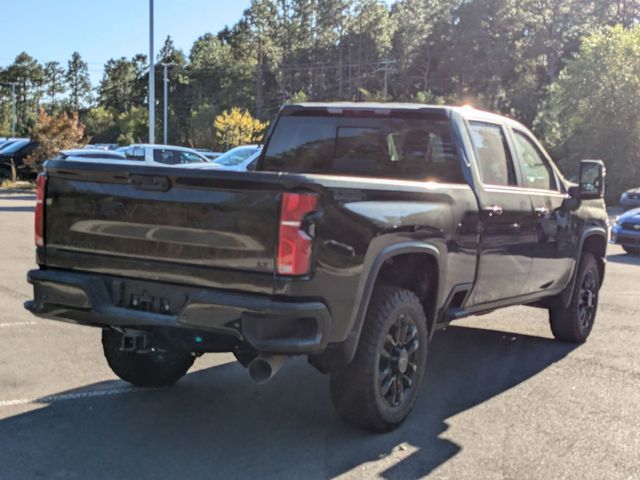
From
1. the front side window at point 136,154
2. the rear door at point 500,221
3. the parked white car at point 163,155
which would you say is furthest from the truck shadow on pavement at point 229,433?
the front side window at point 136,154

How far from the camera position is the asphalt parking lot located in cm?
414

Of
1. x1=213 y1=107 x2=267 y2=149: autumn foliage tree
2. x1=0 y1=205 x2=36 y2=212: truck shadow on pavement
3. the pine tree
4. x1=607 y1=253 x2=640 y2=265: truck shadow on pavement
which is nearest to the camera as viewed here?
x1=607 y1=253 x2=640 y2=265: truck shadow on pavement

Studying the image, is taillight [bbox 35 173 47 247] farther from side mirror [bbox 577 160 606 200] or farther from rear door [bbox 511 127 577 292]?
side mirror [bbox 577 160 606 200]

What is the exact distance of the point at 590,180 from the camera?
6.79 m

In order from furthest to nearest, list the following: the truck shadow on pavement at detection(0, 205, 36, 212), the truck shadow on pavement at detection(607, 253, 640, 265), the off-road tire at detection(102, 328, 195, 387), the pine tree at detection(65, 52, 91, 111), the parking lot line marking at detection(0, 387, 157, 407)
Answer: the pine tree at detection(65, 52, 91, 111) → the truck shadow on pavement at detection(0, 205, 36, 212) → the truck shadow on pavement at detection(607, 253, 640, 265) → the off-road tire at detection(102, 328, 195, 387) → the parking lot line marking at detection(0, 387, 157, 407)

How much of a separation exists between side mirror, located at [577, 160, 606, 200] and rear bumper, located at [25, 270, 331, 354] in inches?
147

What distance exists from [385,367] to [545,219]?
2.42 metres

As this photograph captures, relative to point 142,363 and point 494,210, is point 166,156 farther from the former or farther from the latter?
point 494,210

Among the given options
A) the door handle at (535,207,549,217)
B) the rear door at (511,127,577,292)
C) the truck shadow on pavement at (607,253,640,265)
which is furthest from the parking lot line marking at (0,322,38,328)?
the truck shadow on pavement at (607,253,640,265)

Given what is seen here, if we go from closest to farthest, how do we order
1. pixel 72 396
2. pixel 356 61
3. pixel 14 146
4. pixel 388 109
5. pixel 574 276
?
pixel 72 396 → pixel 388 109 → pixel 574 276 → pixel 14 146 → pixel 356 61

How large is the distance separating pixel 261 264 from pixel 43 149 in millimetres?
28516

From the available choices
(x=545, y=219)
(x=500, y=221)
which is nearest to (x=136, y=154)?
(x=545, y=219)

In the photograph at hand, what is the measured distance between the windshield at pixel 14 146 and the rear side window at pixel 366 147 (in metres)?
29.7

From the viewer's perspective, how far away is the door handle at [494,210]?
543 centimetres
